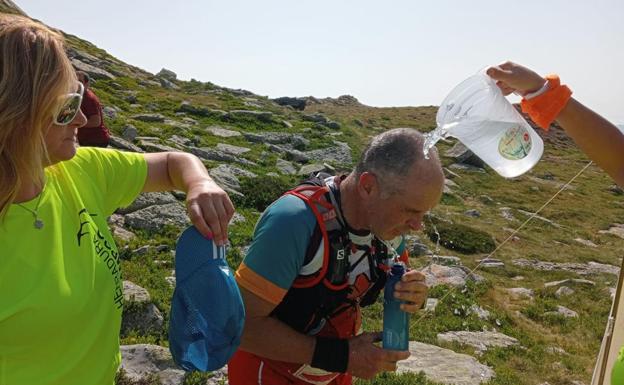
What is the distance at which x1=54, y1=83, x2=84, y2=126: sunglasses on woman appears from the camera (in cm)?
218

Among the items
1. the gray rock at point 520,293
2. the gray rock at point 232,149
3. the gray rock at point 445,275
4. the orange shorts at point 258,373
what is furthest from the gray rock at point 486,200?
the orange shorts at point 258,373

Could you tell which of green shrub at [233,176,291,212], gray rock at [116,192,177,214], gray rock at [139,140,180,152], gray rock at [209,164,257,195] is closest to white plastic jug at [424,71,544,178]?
gray rock at [116,192,177,214]

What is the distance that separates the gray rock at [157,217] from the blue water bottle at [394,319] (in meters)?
8.25

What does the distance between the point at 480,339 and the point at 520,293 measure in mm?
3789

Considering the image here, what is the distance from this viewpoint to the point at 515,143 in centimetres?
338

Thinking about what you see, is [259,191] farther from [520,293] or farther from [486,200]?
[486,200]

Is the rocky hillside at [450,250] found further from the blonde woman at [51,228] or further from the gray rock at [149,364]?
the blonde woman at [51,228]

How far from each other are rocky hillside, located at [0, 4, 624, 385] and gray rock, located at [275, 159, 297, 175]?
0.32ft

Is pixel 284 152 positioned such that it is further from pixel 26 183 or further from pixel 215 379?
pixel 26 183

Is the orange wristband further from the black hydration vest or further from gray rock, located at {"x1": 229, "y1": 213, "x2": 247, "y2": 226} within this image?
gray rock, located at {"x1": 229, "y1": 213, "x2": 247, "y2": 226}

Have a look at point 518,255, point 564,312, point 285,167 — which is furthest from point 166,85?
point 564,312

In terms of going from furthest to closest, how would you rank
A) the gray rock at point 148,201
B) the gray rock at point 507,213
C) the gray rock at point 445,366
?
1. the gray rock at point 507,213
2. the gray rock at point 148,201
3. the gray rock at point 445,366

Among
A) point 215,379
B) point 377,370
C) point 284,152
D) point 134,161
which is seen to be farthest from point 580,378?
point 284,152

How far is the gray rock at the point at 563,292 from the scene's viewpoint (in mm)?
13117
